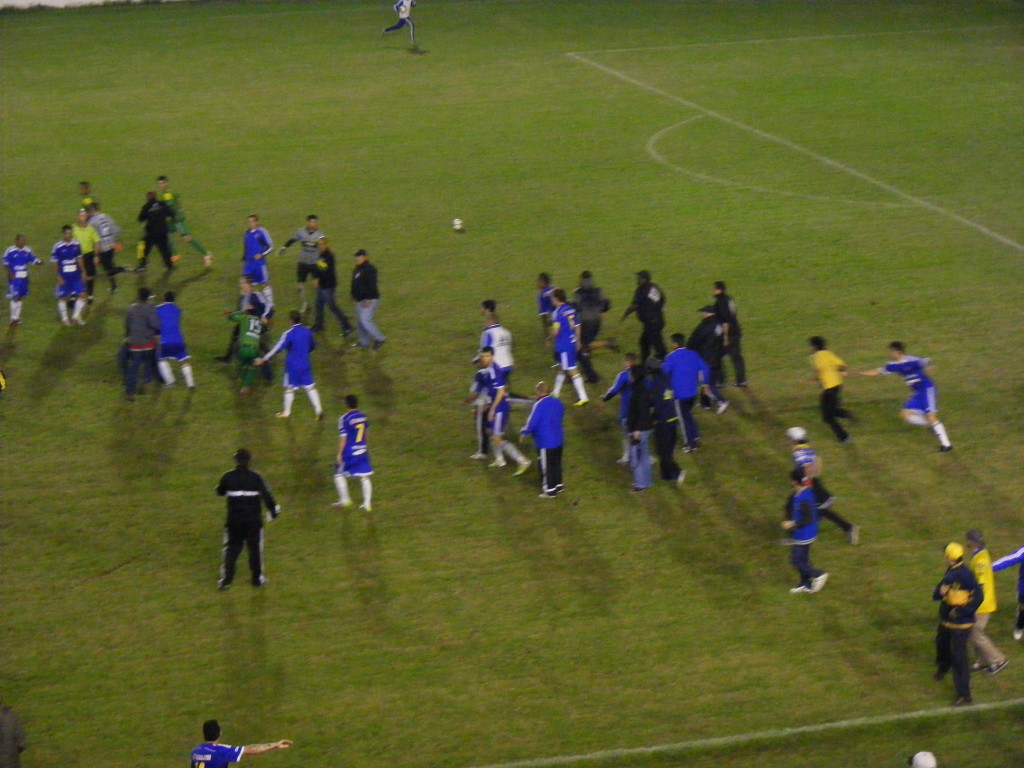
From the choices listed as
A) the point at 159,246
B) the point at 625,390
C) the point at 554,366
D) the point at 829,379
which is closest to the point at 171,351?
the point at 159,246

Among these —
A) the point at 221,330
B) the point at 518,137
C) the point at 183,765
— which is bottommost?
the point at 183,765

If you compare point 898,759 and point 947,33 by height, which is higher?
point 947,33

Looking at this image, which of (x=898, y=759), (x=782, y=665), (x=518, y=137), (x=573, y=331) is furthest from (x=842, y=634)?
(x=518, y=137)

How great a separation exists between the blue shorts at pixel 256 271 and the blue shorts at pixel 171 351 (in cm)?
304

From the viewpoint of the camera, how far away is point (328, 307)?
84.8 ft

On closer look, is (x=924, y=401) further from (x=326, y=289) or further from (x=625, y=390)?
(x=326, y=289)

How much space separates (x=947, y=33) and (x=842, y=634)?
132ft

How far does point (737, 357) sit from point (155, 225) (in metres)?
13.0

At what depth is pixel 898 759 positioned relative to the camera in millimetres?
14953

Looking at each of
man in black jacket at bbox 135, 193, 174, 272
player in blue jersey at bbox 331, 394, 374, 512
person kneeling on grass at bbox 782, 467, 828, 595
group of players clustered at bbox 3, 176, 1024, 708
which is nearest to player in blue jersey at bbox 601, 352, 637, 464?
group of players clustered at bbox 3, 176, 1024, 708

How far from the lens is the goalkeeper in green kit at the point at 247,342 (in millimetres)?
23406

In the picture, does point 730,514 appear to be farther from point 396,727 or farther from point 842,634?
point 396,727

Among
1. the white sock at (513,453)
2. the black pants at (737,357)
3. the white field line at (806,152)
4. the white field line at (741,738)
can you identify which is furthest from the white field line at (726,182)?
the white field line at (741,738)

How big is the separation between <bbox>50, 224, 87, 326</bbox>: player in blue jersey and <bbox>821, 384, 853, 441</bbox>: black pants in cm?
1449
